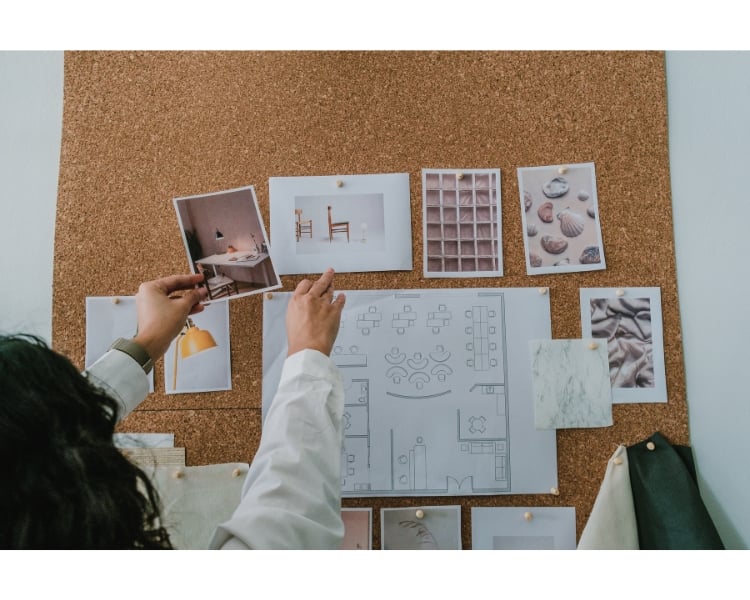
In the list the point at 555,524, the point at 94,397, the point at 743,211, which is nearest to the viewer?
the point at 94,397

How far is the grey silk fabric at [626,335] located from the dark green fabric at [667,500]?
0.32ft

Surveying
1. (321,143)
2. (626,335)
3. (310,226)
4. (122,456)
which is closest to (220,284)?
(310,226)

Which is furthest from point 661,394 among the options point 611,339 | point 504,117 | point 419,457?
point 504,117

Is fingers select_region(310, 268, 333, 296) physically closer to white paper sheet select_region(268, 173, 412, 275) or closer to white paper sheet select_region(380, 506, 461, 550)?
white paper sheet select_region(268, 173, 412, 275)

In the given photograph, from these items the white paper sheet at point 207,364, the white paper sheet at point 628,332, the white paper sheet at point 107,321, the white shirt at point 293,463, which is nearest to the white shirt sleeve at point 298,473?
the white shirt at point 293,463

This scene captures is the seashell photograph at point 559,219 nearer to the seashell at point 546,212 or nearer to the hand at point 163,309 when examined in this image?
the seashell at point 546,212

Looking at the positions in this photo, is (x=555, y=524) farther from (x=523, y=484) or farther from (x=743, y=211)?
(x=743, y=211)

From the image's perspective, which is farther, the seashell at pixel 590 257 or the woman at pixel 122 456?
the seashell at pixel 590 257

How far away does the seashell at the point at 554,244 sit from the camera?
0.84 metres

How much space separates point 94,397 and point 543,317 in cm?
60

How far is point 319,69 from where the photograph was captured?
33.9 inches

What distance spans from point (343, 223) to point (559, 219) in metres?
0.33

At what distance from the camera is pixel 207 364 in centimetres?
83

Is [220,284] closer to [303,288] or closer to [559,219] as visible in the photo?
[303,288]
